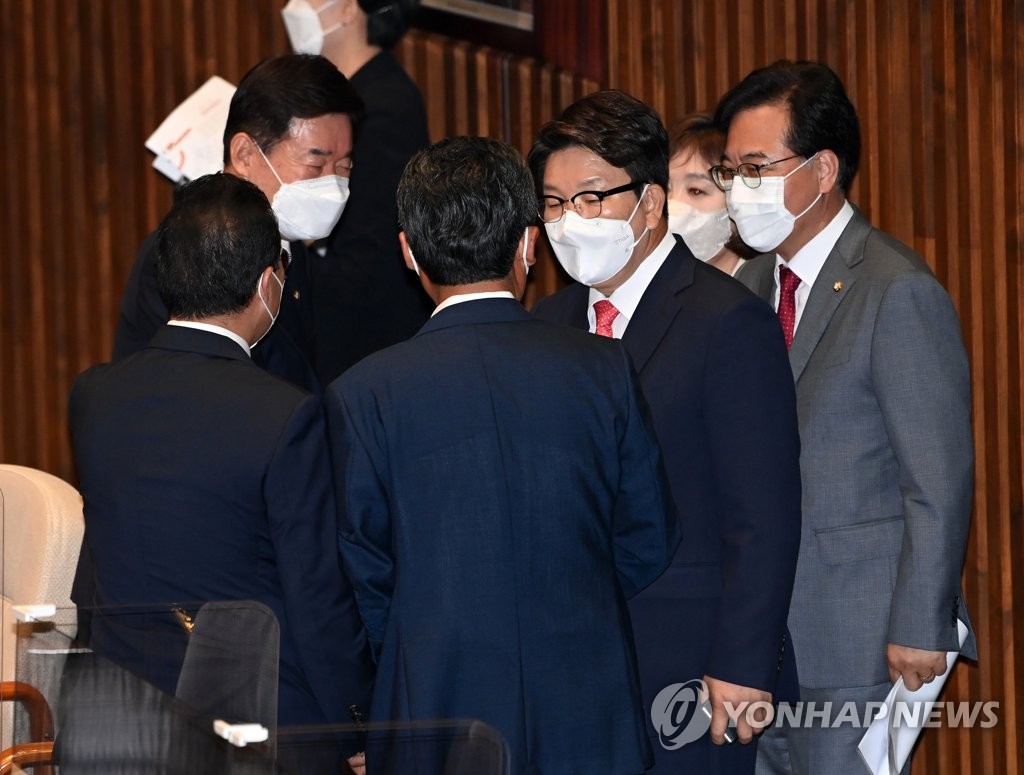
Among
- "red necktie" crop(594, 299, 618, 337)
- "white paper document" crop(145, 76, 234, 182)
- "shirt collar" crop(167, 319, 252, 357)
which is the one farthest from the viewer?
"white paper document" crop(145, 76, 234, 182)

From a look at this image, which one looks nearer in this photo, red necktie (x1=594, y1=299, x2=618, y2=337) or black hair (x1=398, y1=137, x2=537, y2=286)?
black hair (x1=398, y1=137, x2=537, y2=286)

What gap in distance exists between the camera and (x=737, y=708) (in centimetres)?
248

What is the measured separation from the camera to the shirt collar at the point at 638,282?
274 centimetres

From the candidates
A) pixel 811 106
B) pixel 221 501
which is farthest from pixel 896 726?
pixel 221 501

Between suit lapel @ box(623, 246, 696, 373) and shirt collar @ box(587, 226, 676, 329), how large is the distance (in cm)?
3

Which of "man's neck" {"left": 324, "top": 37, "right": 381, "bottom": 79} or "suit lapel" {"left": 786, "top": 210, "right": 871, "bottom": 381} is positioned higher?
"man's neck" {"left": 324, "top": 37, "right": 381, "bottom": 79}

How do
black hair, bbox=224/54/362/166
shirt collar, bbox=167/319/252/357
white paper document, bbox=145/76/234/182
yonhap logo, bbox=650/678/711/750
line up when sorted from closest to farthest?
1. shirt collar, bbox=167/319/252/357
2. yonhap logo, bbox=650/678/711/750
3. black hair, bbox=224/54/362/166
4. white paper document, bbox=145/76/234/182

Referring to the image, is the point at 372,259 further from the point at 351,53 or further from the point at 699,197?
the point at 699,197

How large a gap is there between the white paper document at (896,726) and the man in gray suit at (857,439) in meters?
0.04

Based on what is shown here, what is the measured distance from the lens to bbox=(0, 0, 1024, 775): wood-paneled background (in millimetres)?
3889

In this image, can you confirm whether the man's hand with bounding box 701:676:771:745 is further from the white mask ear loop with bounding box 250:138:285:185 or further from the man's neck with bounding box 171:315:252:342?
the white mask ear loop with bounding box 250:138:285:185

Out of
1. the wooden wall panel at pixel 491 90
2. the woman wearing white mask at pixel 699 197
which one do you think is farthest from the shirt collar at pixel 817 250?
the wooden wall panel at pixel 491 90

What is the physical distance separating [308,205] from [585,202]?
0.81 m

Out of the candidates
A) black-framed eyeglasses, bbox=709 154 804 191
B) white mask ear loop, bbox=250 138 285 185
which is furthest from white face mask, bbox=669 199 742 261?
white mask ear loop, bbox=250 138 285 185
